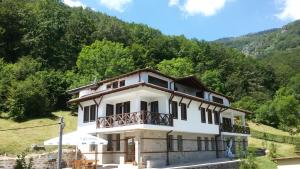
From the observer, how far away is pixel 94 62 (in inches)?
2515

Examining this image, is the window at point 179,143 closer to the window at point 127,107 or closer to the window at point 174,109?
the window at point 174,109

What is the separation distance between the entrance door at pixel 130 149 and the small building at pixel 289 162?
16.6m

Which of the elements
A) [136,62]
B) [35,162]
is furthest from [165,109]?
[136,62]

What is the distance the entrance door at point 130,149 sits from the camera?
2675cm

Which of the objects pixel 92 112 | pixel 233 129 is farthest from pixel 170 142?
pixel 233 129

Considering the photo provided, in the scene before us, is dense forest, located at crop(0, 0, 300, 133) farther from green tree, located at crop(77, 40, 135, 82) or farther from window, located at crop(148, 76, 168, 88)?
window, located at crop(148, 76, 168, 88)

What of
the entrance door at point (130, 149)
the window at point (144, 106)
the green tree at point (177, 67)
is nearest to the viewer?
the window at point (144, 106)

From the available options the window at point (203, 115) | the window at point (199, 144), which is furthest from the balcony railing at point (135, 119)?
the window at point (199, 144)

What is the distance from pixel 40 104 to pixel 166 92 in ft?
89.5

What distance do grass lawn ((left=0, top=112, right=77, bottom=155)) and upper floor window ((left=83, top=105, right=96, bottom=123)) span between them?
6.81 m

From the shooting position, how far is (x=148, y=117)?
24.3 meters

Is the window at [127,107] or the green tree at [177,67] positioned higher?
the green tree at [177,67]

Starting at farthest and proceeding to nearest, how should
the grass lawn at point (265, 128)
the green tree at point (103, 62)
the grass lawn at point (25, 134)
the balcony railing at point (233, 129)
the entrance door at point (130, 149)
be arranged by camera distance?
the grass lawn at point (265, 128), the green tree at point (103, 62), the balcony railing at point (233, 129), the grass lawn at point (25, 134), the entrance door at point (130, 149)

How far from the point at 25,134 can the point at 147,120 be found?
19614 mm
